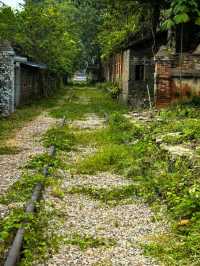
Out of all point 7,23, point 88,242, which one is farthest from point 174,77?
point 7,23

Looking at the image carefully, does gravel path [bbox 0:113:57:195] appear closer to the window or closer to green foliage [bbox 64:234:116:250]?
green foliage [bbox 64:234:116:250]

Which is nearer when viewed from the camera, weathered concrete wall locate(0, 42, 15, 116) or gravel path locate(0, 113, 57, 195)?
gravel path locate(0, 113, 57, 195)

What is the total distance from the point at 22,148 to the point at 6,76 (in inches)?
362

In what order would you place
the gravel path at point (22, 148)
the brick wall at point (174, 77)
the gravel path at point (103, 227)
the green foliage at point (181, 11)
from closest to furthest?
1. the gravel path at point (103, 227)
2. the gravel path at point (22, 148)
3. the green foliage at point (181, 11)
4. the brick wall at point (174, 77)

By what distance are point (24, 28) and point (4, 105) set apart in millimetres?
13923

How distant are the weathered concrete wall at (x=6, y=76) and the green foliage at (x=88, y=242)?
631 inches

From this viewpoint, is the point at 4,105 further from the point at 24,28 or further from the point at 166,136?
the point at 24,28

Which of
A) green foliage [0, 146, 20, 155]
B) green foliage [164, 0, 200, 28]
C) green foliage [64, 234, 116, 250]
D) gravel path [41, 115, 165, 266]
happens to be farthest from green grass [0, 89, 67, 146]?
green foliage [64, 234, 116, 250]

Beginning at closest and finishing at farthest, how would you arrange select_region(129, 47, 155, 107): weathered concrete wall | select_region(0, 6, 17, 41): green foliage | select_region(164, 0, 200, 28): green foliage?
select_region(164, 0, 200, 28): green foliage → select_region(129, 47, 155, 107): weathered concrete wall → select_region(0, 6, 17, 41): green foliage

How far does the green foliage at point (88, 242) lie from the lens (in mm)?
6426

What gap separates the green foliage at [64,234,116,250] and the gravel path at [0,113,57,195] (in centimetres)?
264

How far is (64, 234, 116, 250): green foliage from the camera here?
21.1 feet

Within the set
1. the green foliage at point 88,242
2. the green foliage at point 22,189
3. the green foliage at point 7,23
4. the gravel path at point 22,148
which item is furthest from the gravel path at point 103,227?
the green foliage at point 7,23

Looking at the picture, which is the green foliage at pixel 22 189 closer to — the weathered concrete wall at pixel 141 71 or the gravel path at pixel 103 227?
the gravel path at pixel 103 227
